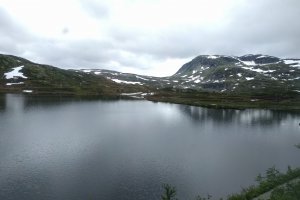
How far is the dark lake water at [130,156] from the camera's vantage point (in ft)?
138

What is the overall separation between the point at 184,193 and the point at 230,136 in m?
45.3

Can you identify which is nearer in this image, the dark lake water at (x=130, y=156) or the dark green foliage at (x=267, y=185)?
the dark green foliage at (x=267, y=185)

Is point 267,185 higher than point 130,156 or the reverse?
higher

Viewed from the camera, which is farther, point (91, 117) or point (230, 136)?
point (91, 117)

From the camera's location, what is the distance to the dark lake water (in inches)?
1658

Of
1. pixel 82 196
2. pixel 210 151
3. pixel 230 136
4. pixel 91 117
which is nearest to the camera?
pixel 82 196

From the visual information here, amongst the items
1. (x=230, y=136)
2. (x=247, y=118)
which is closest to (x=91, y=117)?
(x=230, y=136)

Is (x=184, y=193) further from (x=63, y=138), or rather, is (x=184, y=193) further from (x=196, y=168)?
(x=63, y=138)

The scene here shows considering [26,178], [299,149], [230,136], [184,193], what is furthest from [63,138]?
[299,149]

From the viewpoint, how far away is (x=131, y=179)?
148 ft

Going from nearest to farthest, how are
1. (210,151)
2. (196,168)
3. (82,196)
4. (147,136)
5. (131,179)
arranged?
(82,196)
(131,179)
(196,168)
(210,151)
(147,136)

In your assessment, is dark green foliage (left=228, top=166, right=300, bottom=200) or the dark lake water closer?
dark green foliage (left=228, top=166, right=300, bottom=200)

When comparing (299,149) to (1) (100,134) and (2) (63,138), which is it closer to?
(1) (100,134)

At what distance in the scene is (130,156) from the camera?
5741 centimetres
